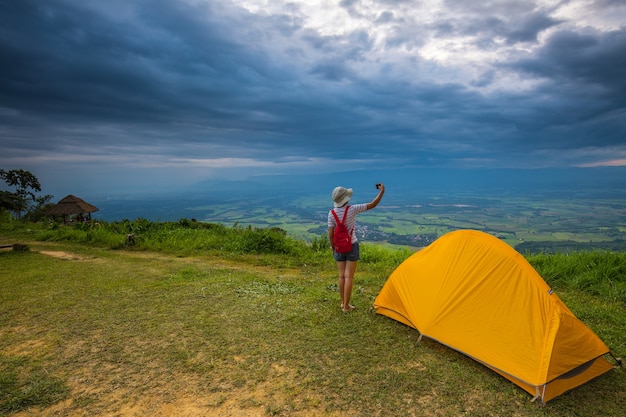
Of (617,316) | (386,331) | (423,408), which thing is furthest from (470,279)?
(617,316)

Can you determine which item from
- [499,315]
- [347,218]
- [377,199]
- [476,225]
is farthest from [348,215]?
[476,225]

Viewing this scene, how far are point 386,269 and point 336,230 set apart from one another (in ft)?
14.7

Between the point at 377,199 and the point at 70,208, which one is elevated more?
the point at 377,199

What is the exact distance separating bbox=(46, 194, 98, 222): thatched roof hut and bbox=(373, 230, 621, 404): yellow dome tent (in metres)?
26.6

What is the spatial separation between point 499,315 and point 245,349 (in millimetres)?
3805

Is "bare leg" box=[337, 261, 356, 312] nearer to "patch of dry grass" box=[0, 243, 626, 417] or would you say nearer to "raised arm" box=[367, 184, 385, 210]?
"patch of dry grass" box=[0, 243, 626, 417]

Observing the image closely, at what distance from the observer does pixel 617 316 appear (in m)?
6.37

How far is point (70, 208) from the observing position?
81.2 feet

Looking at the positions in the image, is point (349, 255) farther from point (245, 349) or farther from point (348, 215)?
point (245, 349)

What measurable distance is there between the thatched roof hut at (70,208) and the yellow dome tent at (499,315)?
87.2 ft

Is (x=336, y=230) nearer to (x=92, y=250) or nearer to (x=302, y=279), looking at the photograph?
(x=302, y=279)

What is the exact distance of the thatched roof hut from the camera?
24.3 m

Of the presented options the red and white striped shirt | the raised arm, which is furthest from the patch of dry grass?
the raised arm

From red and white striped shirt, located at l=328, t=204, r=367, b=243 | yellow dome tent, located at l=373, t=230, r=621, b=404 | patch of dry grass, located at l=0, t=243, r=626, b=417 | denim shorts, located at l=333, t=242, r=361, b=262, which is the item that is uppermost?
red and white striped shirt, located at l=328, t=204, r=367, b=243
